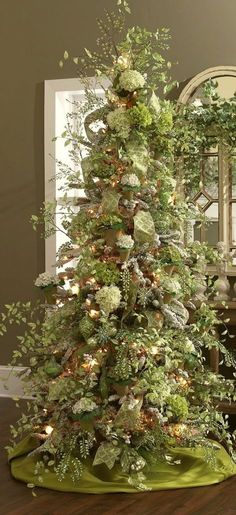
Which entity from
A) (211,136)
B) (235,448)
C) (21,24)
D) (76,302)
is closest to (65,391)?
(76,302)

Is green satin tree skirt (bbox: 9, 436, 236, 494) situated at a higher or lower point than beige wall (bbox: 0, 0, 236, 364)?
lower

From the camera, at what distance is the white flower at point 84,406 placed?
4.26 m

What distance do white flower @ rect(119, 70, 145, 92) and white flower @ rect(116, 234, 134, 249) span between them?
768 millimetres

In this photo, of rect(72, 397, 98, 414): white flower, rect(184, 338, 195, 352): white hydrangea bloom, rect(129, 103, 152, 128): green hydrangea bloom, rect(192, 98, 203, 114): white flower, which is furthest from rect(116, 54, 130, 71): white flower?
rect(72, 397, 98, 414): white flower

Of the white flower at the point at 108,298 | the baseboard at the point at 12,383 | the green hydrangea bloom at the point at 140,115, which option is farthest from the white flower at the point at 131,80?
the baseboard at the point at 12,383

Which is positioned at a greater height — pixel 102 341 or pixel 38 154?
pixel 38 154

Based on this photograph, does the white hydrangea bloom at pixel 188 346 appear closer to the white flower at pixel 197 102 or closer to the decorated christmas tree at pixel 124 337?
the decorated christmas tree at pixel 124 337

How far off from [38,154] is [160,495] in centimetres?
305

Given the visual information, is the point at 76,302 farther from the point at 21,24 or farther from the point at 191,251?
the point at 21,24

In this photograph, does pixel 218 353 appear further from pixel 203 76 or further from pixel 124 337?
pixel 203 76

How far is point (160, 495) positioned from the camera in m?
4.14

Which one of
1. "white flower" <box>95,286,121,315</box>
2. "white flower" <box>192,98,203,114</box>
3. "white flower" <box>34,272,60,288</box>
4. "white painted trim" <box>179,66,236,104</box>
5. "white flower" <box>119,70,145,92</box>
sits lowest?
"white flower" <box>95,286,121,315</box>

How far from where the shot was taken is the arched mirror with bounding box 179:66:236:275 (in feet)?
18.9

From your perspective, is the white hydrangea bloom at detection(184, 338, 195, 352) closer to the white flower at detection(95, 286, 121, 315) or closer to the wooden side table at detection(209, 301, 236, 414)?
the white flower at detection(95, 286, 121, 315)
